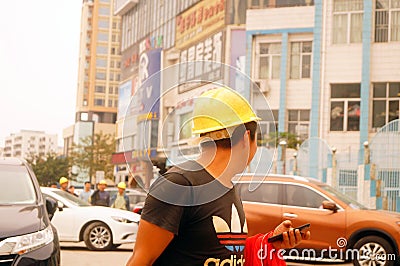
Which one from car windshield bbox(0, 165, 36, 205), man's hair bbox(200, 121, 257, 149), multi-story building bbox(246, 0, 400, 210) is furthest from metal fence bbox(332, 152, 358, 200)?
man's hair bbox(200, 121, 257, 149)

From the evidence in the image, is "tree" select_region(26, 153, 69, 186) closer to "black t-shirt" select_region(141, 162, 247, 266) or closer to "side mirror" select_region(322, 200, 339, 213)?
"side mirror" select_region(322, 200, 339, 213)

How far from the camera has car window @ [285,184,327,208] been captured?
45.1 ft

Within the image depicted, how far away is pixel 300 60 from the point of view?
132ft

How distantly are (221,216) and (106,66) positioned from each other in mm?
133839

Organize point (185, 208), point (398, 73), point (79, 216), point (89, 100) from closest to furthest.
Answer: point (185, 208) < point (79, 216) < point (398, 73) < point (89, 100)

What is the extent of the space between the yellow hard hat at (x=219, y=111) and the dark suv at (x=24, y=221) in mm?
4314

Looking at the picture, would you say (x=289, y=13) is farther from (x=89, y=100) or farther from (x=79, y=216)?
(x=89, y=100)

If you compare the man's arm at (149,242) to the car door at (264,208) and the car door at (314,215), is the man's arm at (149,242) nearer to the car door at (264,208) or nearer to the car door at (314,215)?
the car door at (314,215)

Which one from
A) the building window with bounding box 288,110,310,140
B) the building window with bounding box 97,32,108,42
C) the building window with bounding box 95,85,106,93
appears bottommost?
the building window with bounding box 288,110,310,140

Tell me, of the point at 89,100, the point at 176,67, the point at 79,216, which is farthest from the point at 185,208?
the point at 89,100

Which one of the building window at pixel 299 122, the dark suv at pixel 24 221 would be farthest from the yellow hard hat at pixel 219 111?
the building window at pixel 299 122

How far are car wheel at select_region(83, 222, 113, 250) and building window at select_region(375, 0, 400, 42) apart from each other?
2427cm

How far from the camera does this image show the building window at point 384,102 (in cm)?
3669

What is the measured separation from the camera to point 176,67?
2951 mm
